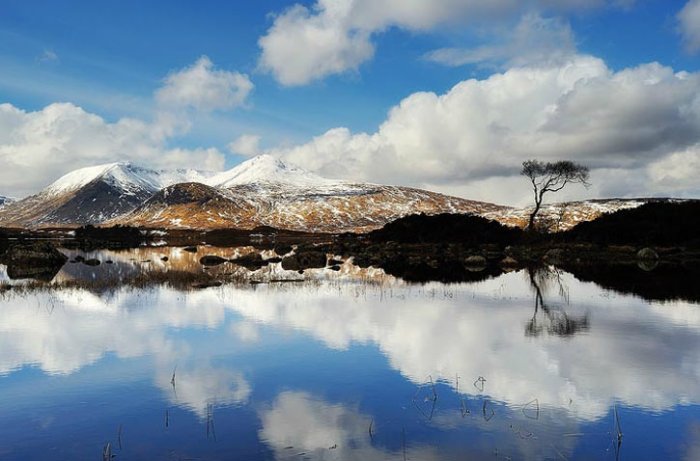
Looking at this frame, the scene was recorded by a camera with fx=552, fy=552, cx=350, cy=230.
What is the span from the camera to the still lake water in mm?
11062

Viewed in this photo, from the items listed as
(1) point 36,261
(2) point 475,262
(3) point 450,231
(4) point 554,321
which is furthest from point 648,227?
(1) point 36,261

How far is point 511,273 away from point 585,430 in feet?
132

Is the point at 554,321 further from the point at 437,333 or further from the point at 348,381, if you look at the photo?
the point at 348,381

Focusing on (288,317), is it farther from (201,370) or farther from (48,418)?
(48,418)

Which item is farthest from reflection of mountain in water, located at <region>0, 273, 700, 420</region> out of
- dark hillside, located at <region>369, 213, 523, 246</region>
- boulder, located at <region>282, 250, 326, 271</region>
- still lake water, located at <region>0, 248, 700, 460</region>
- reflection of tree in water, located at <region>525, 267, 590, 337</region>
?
dark hillside, located at <region>369, 213, 523, 246</region>

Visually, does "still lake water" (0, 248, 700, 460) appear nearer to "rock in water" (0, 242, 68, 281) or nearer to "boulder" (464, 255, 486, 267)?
"rock in water" (0, 242, 68, 281)

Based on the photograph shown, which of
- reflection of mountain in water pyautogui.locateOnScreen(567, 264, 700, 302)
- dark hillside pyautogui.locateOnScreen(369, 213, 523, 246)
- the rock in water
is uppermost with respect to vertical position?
dark hillside pyautogui.locateOnScreen(369, 213, 523, 246)

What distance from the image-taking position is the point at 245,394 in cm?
1415

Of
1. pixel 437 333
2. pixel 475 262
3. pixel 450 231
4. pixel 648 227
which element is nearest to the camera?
pixel 437 333

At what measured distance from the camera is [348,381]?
1535cm

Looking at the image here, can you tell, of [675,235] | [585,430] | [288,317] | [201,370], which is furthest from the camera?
[675,235]

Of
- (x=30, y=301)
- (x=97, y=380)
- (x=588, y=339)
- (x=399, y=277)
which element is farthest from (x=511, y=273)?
(x=97, y=380)

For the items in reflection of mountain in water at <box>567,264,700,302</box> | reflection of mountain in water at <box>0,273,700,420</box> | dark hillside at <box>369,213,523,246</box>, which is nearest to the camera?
reflection of mountain in water at <box>0,273,700,420</box>

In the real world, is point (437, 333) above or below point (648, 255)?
below
